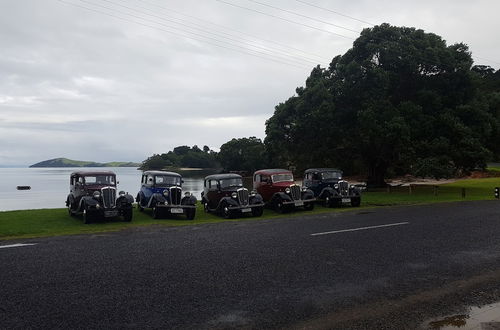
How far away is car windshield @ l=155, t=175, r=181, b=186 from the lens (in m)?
18.8

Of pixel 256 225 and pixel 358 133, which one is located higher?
pixel 358 133

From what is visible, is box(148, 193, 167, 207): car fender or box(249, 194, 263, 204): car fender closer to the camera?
box(148, 193, 167, 207): car fender

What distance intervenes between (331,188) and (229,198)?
→ 6780 mm

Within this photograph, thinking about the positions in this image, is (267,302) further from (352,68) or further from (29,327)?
(352,68)

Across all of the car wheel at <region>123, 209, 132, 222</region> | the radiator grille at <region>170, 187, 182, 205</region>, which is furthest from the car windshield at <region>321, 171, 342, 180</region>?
the car wheel at <region>123, 209, 132, 222</region>

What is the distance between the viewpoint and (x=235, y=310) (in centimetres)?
534

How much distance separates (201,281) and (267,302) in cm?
149

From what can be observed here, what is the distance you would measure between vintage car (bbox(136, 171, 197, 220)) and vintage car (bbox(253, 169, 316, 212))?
4314 mm

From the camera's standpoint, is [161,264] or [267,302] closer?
[267,302]

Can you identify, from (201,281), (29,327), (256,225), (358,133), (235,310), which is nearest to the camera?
(29,327)

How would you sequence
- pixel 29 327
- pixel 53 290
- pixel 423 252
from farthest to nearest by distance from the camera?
pixel 423 252
pixel 53 290
pixel 29 327

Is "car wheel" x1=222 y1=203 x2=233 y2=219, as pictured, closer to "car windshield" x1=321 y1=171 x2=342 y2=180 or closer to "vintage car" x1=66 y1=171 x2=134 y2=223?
"vintage car" x1=66 y1=171 x2=134 y2=223

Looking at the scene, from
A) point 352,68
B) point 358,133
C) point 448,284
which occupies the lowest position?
point 448,284

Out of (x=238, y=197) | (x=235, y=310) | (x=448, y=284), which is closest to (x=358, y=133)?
(x=238, y=197)
